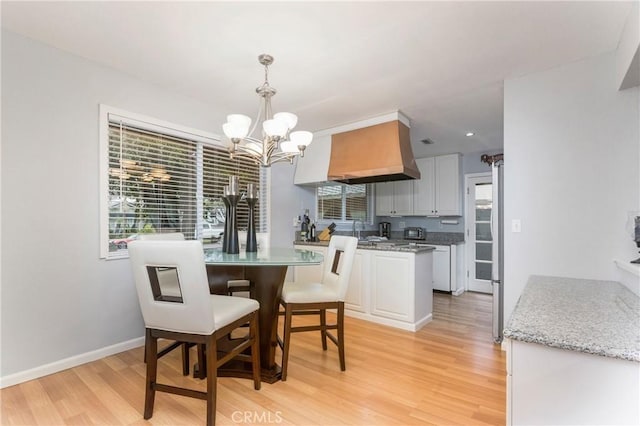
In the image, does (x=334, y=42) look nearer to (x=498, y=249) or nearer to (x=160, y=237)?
(x=160, y=237)

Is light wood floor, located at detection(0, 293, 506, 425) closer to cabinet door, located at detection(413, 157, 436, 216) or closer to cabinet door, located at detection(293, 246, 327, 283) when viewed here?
cabinet door, located at detection(293, 246, 327, 283)

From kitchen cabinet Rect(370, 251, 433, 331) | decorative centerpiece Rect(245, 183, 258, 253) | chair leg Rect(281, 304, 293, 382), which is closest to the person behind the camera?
chair leg Rect(281, 304, 293, 382)

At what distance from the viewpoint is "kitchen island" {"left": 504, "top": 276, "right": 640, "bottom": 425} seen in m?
0.85

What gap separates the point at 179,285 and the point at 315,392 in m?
1.12

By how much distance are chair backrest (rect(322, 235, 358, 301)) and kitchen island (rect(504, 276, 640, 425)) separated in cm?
132

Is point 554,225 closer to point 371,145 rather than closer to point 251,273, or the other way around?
point 371,145

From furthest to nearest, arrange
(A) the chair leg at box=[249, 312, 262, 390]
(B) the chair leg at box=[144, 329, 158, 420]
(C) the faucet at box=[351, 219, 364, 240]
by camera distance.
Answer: (C) the faucet at box=[351, 219, 364, 240] → (A) the chair leg at box=[249, 312, 262, 390] → (B) the chair leg at box=[144, 329, 158, 420]

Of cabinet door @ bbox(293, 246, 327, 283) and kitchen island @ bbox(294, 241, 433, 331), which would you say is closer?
kitchen island @ bbox(294, 241, 433, 331)

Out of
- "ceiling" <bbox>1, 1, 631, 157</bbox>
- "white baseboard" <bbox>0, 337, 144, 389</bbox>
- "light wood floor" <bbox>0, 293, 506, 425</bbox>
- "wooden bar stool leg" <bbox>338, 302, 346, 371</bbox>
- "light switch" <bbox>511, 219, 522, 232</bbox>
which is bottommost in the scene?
"light wood floor" <bbox>0, 293, 506, 425</bbox>

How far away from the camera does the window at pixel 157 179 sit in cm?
261

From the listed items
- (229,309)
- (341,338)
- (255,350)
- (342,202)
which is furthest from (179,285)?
(342,202)

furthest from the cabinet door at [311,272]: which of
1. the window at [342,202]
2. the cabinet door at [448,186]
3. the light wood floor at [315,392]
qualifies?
the cabinet door at [448,186]

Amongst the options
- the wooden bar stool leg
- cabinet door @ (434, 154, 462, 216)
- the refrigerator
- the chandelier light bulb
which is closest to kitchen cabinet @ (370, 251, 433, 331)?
the refrigerator

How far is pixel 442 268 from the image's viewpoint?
4.90 m
